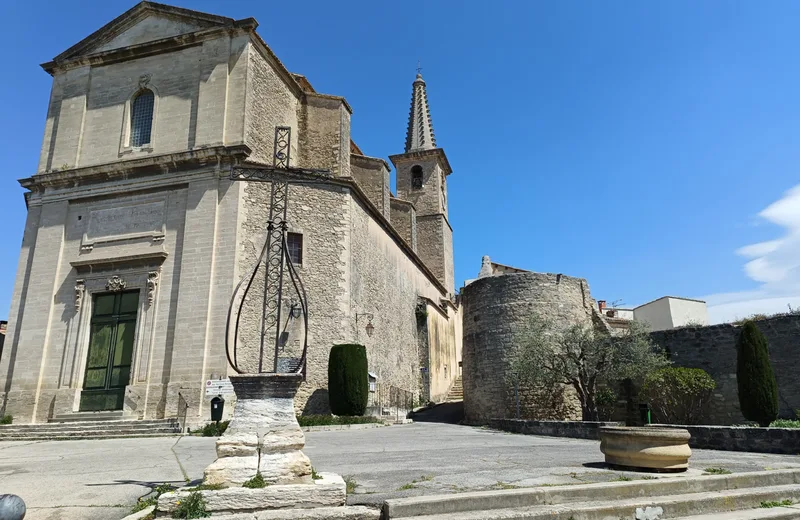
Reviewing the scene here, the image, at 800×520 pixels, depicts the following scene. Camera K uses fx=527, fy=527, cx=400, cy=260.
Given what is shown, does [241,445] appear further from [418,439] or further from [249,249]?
[249,249]

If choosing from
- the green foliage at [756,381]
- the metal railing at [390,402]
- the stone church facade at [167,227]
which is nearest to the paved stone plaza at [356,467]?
the green foliage at [756,381]

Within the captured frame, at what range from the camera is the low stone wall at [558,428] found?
476 inches

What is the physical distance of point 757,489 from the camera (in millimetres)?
5566

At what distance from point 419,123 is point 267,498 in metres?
43.1

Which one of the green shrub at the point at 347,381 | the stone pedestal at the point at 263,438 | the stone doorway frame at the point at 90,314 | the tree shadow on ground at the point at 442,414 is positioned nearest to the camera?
the stone pedestal at the point at 263,438

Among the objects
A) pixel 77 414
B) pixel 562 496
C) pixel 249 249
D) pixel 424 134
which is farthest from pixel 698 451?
pixel 424 134

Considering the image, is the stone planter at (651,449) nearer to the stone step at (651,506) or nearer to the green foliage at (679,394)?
the stone step at (651,506)

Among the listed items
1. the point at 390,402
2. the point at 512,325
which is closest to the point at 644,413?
the point at 512,325

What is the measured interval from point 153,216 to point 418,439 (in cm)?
1208

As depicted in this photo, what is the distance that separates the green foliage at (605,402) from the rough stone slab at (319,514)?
533 inches

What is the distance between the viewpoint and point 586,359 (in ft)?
49.7

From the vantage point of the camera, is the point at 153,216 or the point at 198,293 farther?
the point at 153,216

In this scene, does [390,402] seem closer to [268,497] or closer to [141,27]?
→ [268,497]

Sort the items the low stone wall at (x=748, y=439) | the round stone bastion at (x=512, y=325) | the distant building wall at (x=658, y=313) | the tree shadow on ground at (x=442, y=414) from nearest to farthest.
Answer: the low stone wall at (x=748, y=439) < the round stone bastion at (x=512, y=325) < the tree shadow on ground at (x=442, y=414) < the distant building wall at (x=658, y=313)
